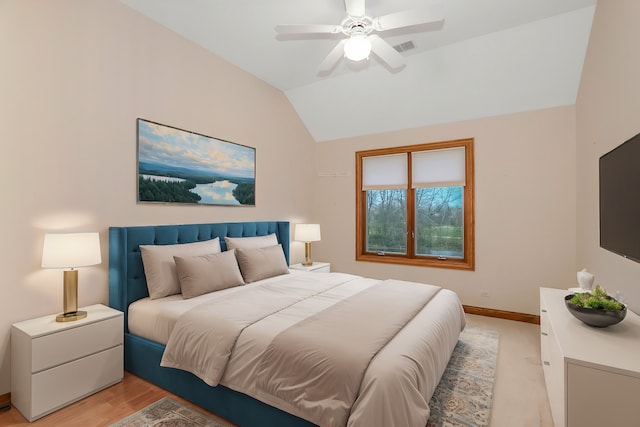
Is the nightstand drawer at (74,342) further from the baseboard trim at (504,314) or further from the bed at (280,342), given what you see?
the baseboard trim at (504,314)

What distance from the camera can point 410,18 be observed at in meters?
2.19

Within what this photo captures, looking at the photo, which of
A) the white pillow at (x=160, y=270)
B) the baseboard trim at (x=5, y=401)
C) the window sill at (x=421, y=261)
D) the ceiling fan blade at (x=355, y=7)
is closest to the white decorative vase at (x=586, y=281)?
the window sill at (x=421, y=261)

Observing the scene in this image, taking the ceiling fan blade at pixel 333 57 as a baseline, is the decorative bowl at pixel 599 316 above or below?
below

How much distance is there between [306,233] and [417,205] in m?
1.75

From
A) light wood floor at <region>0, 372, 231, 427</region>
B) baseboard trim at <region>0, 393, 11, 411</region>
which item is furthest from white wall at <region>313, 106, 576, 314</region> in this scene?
baseboard trim at <region>0, 393, 11, 411</region>

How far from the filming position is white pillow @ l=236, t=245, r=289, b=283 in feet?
10.7

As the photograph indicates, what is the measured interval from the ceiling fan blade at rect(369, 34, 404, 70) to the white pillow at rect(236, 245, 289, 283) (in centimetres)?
233

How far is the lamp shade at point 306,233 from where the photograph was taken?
4539mm

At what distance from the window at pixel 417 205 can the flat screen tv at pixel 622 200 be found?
198 cm


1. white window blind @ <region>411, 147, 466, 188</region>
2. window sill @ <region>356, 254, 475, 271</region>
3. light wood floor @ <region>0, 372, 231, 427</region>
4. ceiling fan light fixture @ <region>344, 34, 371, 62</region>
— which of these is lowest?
light wood floor @ <region>0, 372, 231, 427</region>

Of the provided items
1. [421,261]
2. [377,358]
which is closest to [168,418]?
[377,358]

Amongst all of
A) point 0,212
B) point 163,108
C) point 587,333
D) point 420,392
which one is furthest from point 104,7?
point 587,333

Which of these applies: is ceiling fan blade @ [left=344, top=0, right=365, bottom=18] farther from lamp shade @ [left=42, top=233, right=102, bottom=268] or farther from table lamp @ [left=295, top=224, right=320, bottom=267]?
table lamp @ [left=295, top=224, right=320, bottom=267]

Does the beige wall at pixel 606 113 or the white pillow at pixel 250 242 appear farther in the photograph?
the white pillow at pixel 250 242
